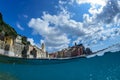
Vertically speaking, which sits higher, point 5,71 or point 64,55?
point 64,55

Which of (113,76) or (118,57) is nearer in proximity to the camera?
(118,57)

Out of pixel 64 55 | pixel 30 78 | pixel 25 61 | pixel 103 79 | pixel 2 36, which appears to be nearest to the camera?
pixel 25 61

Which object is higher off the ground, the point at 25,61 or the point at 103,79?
the point at 25,61

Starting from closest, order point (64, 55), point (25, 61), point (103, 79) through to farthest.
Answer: point (25, 61), point (64, 55), point (103, 79)

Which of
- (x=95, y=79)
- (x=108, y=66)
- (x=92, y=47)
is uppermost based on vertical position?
(x=92, y=47)

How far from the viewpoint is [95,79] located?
33.2 m

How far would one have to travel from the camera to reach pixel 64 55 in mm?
18125

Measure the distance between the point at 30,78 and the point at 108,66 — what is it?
48.7 feet

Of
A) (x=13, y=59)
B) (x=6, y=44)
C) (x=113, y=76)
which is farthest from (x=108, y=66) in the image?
(x=13, y=59)

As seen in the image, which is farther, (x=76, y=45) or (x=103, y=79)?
(x=103, y=79)

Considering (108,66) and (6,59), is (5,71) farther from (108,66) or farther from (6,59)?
(108,66)

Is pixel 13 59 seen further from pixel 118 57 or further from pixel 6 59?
pixel 118 57

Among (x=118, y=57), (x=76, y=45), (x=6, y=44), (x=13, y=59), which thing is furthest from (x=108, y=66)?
(x=13, y=59)

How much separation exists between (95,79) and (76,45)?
46.0 ft
